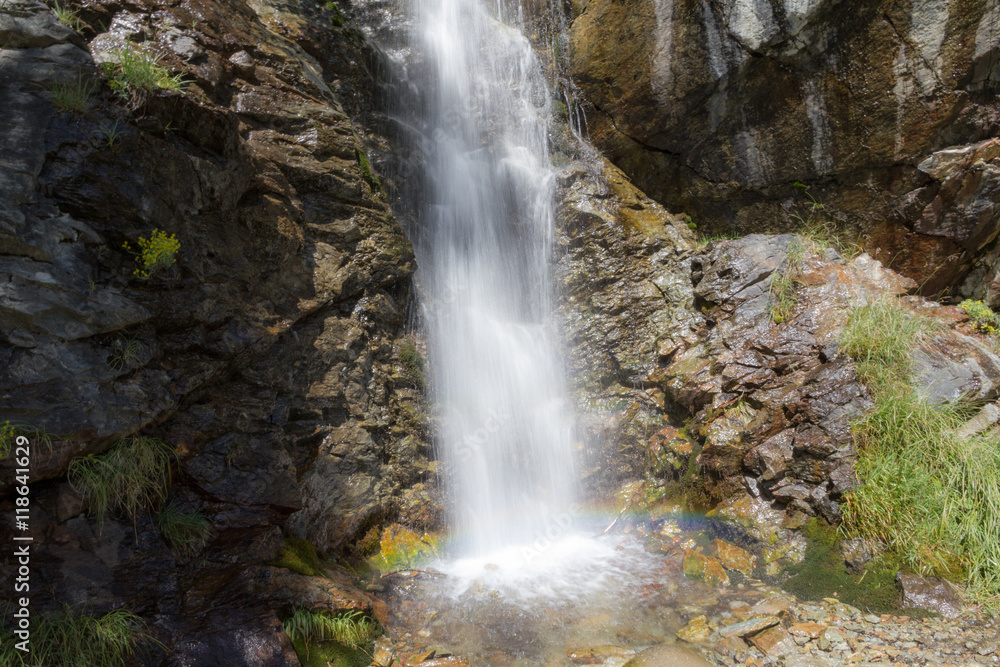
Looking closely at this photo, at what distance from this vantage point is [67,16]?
3.51m

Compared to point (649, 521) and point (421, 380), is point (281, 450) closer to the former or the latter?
point (421, 380)

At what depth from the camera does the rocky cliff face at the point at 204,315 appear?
2.96 meters

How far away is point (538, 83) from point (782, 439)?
641 cm

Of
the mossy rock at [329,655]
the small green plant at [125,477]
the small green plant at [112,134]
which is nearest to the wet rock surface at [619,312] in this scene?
the mossy rock at [329,655]

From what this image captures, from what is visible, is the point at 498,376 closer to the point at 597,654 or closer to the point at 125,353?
the point at 597,654

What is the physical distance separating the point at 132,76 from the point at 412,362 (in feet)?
10.7

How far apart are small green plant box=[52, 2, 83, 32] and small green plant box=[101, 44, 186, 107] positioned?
0.35 metres

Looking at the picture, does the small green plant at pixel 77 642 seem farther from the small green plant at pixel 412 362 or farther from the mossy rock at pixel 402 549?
the small green plant at pixel 412 362

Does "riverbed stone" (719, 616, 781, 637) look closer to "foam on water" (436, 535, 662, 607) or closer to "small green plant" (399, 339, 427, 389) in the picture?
"foam on water" (436, 535, 662, 607)

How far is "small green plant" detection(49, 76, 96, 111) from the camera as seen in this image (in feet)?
10.6

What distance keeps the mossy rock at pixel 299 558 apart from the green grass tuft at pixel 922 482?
4.25 m

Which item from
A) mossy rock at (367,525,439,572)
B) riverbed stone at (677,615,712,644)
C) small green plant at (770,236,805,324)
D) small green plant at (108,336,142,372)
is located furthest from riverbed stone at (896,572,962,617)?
small green plant at (108,336,142,372)

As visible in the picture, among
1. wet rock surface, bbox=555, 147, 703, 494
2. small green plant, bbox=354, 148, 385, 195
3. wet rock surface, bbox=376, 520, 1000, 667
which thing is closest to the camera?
wet rock surface, bbox=376, 520, 1000, 667

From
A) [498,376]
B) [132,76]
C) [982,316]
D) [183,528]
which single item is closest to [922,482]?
[982,316]
